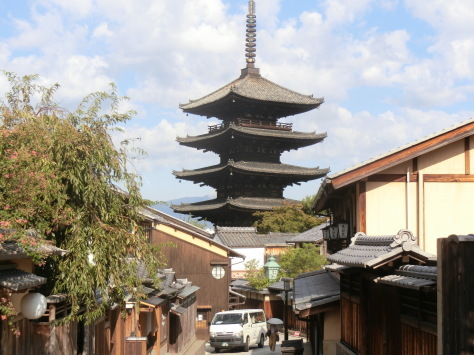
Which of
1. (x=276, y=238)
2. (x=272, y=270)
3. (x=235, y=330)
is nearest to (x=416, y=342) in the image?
(x=235, y=330)

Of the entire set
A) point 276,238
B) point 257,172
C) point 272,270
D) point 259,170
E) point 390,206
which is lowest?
point 272,270

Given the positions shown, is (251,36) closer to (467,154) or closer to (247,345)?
(247,345)

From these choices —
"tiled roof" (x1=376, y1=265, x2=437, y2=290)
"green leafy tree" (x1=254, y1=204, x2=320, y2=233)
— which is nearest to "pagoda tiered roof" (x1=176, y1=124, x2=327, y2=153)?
"green leafy tree" (x1=254, y1=204, x2=320, y2=233)

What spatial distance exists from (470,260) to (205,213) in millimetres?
52649

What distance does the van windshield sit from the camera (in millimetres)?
30281

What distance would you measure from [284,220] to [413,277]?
47.7m

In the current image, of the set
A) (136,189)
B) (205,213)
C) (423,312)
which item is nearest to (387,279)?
(423,312)

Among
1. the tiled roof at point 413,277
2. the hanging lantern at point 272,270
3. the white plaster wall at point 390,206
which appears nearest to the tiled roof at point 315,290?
the white plaster wall at point 390,206

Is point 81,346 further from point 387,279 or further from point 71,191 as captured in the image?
point 387,279

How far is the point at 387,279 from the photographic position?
32.9ft

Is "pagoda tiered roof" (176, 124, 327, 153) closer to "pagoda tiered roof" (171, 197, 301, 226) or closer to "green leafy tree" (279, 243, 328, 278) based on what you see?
"pagoda tiered roof" (171, 197, 301, 226)

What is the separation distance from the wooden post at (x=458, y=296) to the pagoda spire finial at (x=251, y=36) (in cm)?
5523

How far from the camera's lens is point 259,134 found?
183ft

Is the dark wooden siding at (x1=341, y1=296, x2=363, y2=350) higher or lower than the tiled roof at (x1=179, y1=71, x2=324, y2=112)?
lower
